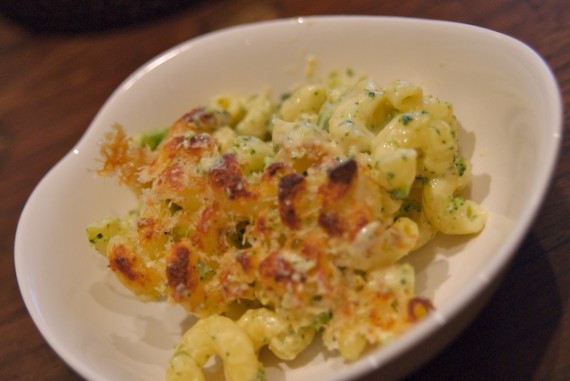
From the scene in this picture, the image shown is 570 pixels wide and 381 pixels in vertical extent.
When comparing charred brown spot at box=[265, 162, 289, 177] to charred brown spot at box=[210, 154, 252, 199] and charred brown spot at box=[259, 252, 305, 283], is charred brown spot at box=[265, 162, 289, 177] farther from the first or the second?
charred brown spot at box=[259, 252, 305, 283]

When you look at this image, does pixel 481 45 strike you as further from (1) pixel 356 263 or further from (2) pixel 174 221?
(2) pixel 174 221

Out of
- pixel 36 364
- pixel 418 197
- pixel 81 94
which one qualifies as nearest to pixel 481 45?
pixel 418 197

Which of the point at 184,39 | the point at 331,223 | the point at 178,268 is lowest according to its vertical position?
the point at 184,39

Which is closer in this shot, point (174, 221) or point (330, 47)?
point (174, 221)

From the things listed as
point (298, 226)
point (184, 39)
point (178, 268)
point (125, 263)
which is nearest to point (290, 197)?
point (298, 226)

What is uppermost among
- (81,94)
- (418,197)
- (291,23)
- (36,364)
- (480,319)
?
(291,23)

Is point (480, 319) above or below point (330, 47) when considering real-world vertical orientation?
below

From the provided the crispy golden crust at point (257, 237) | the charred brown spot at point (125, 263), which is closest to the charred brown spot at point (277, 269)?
the crispy golden crust at point (257, 237)

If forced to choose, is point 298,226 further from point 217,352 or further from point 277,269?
point 217,352
